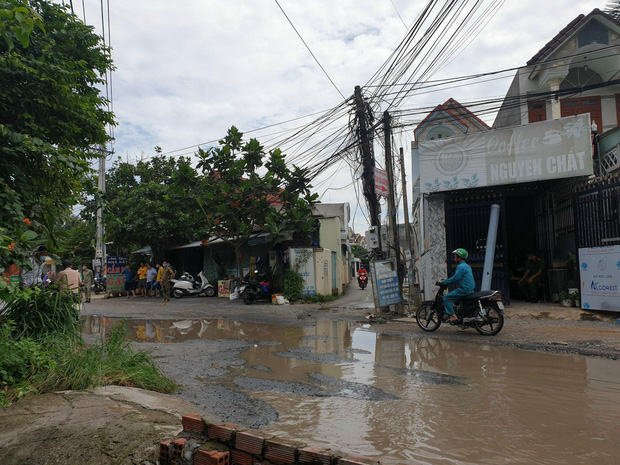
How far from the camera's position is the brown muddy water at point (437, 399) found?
10.3ft

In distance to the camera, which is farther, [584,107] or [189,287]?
[189,287]

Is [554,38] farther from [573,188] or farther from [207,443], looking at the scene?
[207,443]

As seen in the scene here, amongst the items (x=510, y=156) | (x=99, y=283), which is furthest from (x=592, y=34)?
(x=99, y=283)

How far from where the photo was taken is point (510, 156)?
10.7m

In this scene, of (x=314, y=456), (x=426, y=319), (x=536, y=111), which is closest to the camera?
(x=314, y=456)

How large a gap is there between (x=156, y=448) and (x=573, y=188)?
35.1 ft

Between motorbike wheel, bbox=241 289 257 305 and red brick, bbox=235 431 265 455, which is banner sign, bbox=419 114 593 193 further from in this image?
red brick, bbox=235 431 265 455

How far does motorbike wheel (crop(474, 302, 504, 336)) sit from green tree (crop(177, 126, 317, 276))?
8219 millimetres

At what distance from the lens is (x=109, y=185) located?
2300cm

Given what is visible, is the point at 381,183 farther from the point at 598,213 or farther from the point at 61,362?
the point at 61,362

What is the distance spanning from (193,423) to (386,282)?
8.20 metres

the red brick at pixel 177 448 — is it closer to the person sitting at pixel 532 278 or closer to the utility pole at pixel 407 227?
the utility pole at pixel 407 227

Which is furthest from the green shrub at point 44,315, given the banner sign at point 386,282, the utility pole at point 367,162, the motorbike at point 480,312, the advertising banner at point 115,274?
the advertising banner at point 115,274

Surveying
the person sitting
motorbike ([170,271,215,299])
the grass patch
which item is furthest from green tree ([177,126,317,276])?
the grass patch
